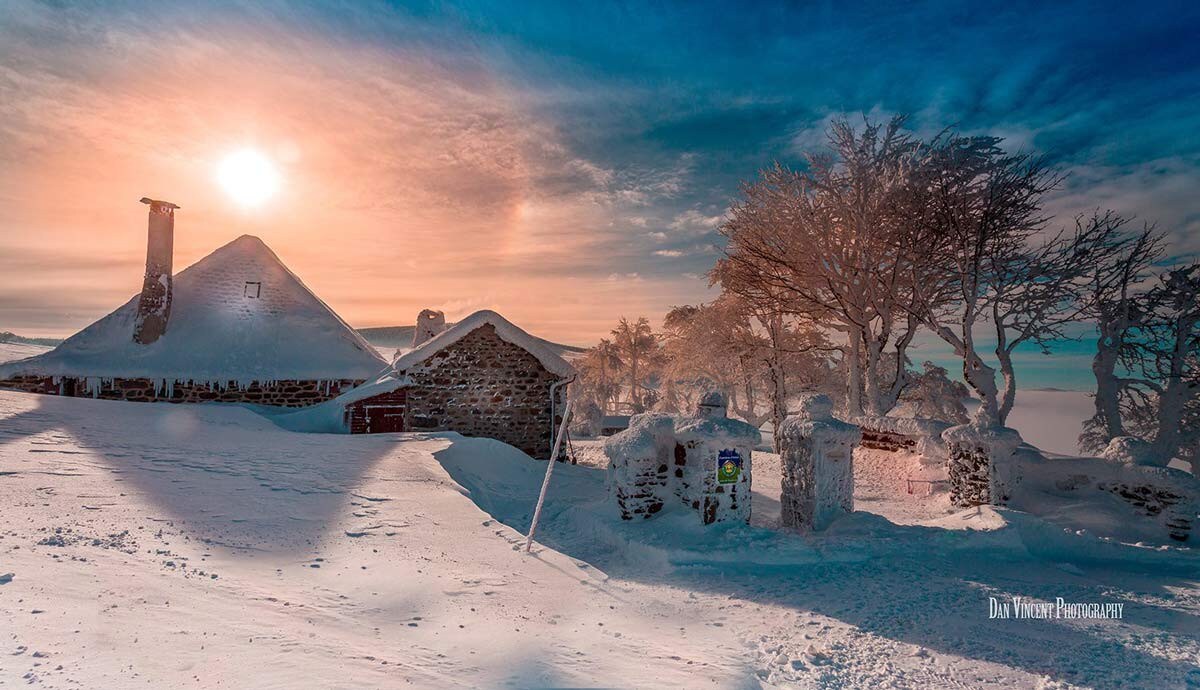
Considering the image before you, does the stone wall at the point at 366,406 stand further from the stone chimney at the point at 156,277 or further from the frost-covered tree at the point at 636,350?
the frost-covered tree at the point at 636,350

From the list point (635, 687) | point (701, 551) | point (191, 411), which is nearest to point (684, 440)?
point (701, 551)

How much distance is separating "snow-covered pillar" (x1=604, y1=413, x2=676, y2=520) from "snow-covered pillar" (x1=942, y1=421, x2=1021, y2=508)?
20.7ft

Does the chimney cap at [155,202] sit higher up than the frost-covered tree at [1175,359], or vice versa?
the chimney cap at [155,202]

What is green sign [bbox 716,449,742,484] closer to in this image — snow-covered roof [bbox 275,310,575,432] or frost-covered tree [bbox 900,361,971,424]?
snow-covered roof [bbox 275,310,575,432]

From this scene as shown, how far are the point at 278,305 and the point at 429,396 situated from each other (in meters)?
7.54

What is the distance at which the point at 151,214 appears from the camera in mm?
17359

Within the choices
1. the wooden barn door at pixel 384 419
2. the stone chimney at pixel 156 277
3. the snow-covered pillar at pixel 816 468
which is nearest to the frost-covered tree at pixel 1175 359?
the snow-covered pillar at pixel 816 468

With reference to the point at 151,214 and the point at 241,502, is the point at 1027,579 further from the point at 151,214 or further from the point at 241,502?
the point at 151,214

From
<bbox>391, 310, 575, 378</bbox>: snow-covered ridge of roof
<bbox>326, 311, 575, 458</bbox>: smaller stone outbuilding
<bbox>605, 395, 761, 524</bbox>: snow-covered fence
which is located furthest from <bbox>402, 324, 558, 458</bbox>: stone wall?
<bbox>605, 395, 761, 524</bbox>: snow-covered fence

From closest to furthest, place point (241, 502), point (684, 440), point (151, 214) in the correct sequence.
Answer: point (241, 502) → point (684, 440) → point (151, 214)

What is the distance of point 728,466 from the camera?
8.95 metres

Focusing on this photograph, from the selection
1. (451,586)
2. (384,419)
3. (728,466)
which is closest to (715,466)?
(728,466)

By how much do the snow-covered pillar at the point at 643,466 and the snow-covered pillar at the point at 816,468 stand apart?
2215 mm

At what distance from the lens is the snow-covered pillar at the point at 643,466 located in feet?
30.4
